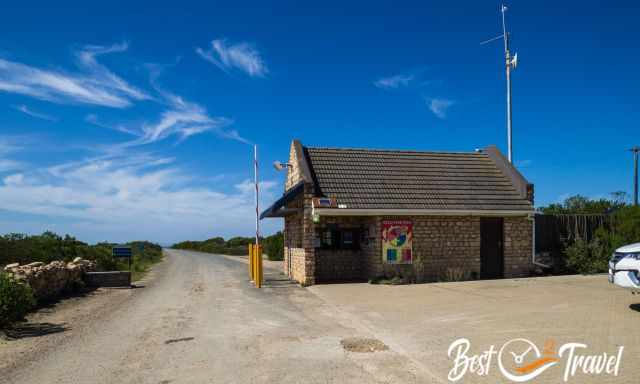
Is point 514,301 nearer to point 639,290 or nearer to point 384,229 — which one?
point 639,290

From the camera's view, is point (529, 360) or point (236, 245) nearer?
point (529, 360)

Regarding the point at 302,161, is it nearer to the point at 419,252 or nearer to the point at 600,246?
the point at 419,252

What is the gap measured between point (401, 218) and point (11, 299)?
11.5 m

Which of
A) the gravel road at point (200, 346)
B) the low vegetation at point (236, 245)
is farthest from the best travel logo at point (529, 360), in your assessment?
the low vegetation at point (236, 245)

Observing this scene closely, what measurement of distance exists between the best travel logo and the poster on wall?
9.05 metres

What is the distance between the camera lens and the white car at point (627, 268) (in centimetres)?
920

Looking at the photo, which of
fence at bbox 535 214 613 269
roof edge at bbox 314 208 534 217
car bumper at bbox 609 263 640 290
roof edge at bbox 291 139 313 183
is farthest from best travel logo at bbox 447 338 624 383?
fence at bbox 535 214 613 269

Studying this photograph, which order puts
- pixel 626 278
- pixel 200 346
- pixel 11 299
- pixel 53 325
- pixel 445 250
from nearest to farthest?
1. pixel 200 346
2. pixel 11 299
3. pixel 626 278
4. pixel 53 325
5. pixel 445 250

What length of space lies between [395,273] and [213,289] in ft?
19.6

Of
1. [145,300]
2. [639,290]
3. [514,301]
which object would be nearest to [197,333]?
[145,300]

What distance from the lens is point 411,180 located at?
18.4m

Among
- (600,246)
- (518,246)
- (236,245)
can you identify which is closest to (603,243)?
(600,246)

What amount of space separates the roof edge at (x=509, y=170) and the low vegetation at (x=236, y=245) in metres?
17.8

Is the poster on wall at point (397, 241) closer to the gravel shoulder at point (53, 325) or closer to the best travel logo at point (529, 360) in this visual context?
the gravel shoulder at point (53, 325)
